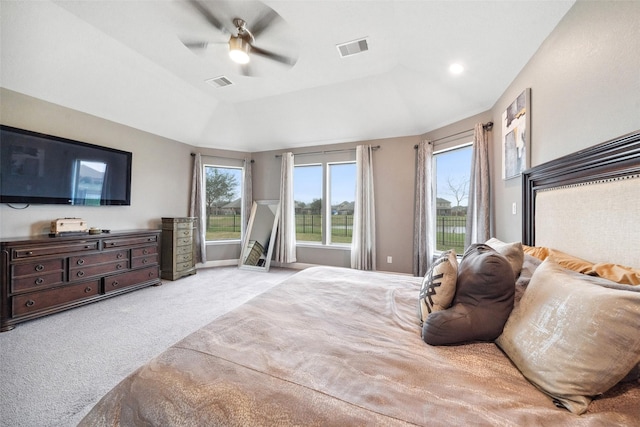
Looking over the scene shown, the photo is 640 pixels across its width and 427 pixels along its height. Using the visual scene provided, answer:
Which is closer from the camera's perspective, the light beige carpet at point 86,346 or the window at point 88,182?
the light beige carpet at point 86,346

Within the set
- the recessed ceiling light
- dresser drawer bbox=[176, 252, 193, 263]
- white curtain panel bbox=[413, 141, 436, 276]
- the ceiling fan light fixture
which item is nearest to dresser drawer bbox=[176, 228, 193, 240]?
dresser drawer bbox=[176, 252, 193, 263]

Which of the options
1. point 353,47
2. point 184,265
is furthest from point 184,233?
point 353,47

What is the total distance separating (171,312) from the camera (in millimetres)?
2814

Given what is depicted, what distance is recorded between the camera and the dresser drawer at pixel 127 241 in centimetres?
316

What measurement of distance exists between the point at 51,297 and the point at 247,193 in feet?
10.7

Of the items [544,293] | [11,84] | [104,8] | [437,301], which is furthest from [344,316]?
[11,84]

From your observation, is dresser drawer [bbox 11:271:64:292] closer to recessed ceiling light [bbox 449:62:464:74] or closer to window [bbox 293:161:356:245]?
window [bbox 293:161:356:245]

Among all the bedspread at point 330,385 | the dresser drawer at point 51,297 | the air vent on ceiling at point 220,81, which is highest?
the air vent on ceiling at point 220,81

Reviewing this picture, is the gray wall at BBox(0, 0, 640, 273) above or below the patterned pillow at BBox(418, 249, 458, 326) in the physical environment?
above

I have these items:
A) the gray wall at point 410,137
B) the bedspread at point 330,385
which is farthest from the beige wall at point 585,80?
the bedspread at point 330,385

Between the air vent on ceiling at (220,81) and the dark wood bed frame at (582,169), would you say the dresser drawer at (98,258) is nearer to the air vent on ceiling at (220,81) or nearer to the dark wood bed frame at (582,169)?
the air vent on ceiling at (220,81)

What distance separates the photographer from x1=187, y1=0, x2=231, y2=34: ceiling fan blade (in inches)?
72.4

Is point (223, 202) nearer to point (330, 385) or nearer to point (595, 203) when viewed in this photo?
point (330, 385)

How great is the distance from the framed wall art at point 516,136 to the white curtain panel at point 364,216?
2064 millimetres
